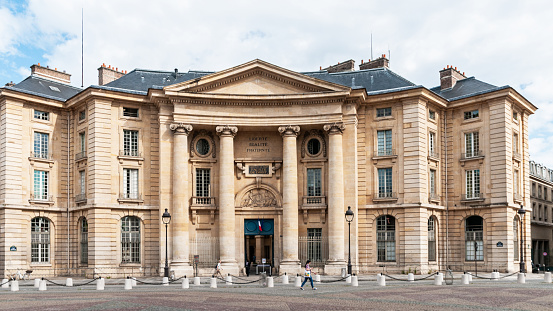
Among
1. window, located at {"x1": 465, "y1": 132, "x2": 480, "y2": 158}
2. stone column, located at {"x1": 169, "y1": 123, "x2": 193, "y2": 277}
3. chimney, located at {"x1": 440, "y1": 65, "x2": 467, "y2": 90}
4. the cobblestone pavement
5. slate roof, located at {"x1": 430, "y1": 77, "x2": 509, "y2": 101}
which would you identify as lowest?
the cobblestone pavement

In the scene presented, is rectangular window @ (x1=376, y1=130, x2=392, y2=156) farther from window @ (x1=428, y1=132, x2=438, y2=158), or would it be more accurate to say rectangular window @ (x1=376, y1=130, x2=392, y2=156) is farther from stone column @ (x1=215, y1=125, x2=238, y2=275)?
stone column @ (x1=215, y1=125, x2=238, y2=275)

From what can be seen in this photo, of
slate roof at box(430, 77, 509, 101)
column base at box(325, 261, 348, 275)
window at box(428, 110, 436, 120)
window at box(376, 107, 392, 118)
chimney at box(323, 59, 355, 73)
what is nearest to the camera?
column base at box(325, 261, 348, 275)

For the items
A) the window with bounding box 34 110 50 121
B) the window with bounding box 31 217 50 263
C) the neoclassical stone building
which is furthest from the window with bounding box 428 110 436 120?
the window with bounding box 31 217 50 263

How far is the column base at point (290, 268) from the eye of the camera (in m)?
43.2

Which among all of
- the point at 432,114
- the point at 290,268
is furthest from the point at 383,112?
the point at 290,268

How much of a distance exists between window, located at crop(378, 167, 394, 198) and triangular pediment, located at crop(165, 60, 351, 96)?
633 centimetres

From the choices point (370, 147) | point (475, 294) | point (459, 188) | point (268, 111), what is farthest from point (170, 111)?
point (475, 294)

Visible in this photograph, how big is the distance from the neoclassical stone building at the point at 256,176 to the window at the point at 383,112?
0.07 meters

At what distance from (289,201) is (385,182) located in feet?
22.4

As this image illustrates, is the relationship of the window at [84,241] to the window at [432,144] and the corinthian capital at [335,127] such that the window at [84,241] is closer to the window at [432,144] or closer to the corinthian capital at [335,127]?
the corinthian capital at [335,127]

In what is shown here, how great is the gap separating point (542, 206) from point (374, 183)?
36.9m

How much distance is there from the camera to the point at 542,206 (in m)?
73.5

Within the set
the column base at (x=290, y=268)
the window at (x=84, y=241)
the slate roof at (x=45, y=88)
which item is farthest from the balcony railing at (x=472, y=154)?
the slate roof at (x=45, y=88)

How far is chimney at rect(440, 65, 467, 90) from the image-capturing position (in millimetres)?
49750
